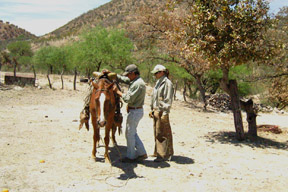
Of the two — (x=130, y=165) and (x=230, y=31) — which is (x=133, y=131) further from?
(x=230, y=31)

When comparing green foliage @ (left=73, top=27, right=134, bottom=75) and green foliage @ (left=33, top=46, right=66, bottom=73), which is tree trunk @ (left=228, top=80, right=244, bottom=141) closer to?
green foliage @ (left=73, top=27, right=134, bottom=75)

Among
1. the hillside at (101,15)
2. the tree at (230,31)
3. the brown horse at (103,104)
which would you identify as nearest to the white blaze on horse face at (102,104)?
the brown horse at (103,104)

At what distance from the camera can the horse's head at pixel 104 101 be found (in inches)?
193

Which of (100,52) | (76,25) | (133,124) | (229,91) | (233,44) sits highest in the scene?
(76,25)

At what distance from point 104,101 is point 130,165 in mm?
1597

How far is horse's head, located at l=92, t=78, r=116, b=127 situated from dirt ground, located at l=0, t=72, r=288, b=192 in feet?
3.27

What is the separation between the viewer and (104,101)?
16.6ft

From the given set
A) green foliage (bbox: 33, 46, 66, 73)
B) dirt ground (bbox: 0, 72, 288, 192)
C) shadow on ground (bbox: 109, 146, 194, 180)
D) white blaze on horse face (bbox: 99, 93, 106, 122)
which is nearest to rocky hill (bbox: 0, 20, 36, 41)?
green foliage (bbox: 33, 46, 66, 73)

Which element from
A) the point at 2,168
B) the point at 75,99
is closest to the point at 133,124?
the point at 2,168

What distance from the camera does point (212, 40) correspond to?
790 cm

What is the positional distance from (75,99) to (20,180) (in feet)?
36.6

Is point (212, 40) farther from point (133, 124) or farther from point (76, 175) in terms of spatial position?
point (76, 175)

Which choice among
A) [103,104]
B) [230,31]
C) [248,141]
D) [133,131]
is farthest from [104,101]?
[248,141]

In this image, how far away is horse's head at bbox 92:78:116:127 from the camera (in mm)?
4905
